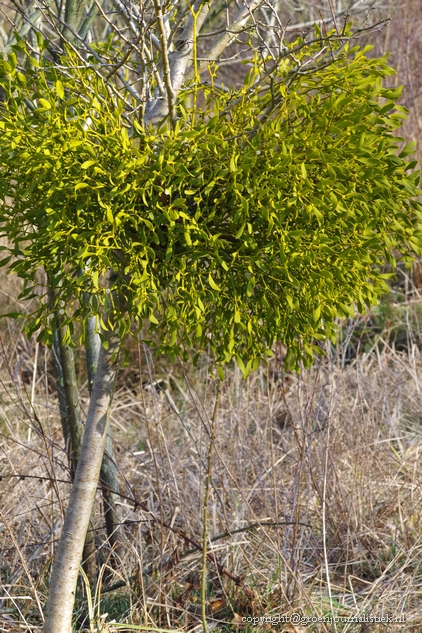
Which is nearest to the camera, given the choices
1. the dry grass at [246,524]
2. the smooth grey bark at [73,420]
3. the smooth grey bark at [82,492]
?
the smooth grey bark at [82,492]

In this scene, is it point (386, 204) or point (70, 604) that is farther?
point (70, 604)

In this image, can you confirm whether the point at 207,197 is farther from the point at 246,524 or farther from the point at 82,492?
the point at 246,524

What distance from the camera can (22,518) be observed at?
102 inches

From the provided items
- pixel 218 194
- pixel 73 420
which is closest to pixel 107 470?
pixel 73 420

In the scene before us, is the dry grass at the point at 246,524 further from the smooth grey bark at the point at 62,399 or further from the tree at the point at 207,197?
the tree at the point at 207,197

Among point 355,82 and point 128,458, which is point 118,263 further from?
point 128,458

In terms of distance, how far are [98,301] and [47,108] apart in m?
0.39

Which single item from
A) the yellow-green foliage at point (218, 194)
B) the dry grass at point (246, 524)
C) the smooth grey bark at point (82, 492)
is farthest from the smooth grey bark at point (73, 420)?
the yellow-green foliage at point (218, 194)

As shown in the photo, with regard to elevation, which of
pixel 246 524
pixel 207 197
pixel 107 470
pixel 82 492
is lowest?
pixel 246 524

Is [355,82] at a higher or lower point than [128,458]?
higher

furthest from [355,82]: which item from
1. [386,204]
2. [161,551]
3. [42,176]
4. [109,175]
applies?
[161,551]

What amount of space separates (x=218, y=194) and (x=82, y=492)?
71 centimetres

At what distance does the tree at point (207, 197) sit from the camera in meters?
1.35

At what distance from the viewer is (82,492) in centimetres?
154
